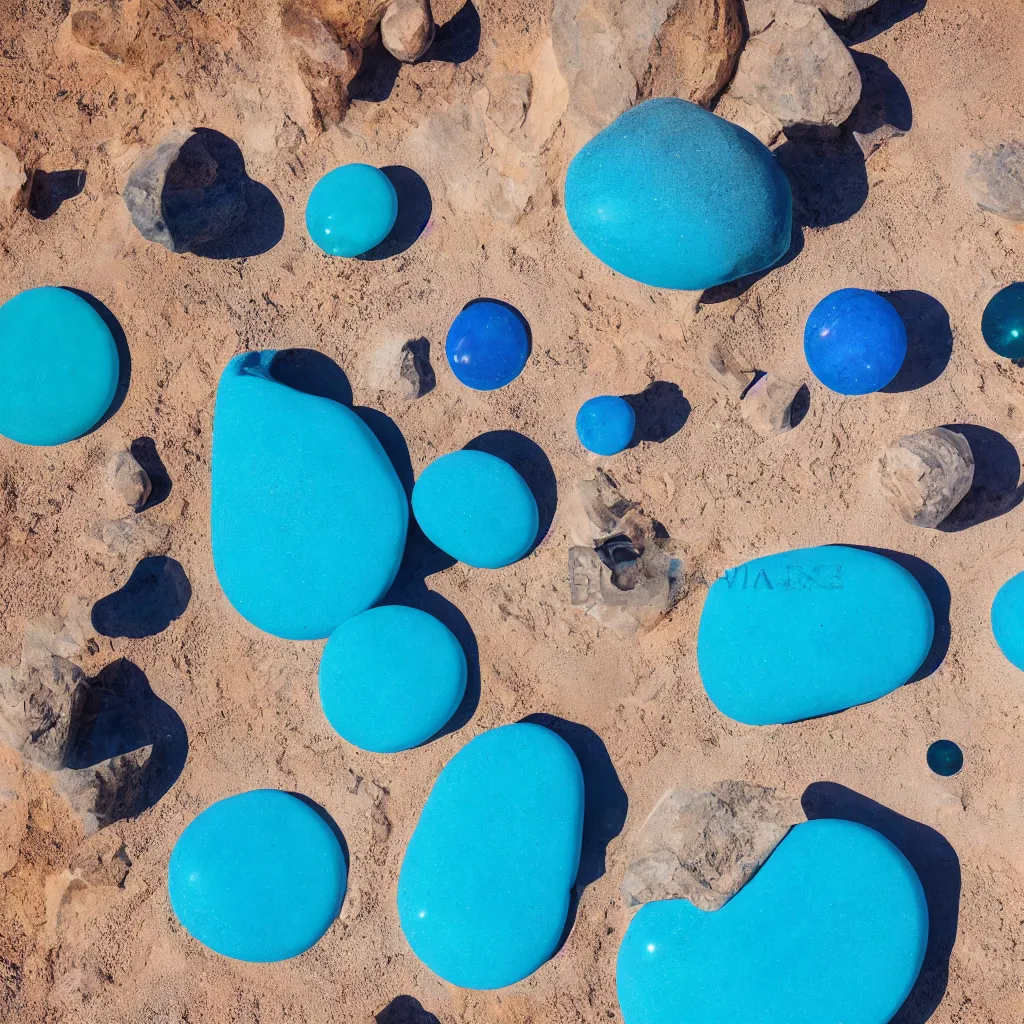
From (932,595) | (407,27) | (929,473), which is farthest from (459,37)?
(932,595)

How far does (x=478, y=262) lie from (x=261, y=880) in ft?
9.34

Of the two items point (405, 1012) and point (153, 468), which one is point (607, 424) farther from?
point (405, 1012)

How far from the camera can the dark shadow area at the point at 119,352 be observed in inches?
155

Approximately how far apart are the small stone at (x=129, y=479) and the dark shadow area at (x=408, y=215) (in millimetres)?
1431

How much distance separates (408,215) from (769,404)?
1803 millimetres

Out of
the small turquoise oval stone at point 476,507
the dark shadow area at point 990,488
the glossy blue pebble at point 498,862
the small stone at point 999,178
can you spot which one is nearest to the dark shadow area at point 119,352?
the small turquoise oval stone at point 476,507

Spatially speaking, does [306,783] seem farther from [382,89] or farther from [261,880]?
[382,89]

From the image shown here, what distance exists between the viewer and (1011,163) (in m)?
3.73

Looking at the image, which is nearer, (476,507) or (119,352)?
(476,507)

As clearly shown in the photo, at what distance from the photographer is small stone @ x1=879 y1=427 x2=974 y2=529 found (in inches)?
141

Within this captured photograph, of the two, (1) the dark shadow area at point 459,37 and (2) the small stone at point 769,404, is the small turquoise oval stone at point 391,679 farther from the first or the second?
(1) the dark shadow area at point 459,37

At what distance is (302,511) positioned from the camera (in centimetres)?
374

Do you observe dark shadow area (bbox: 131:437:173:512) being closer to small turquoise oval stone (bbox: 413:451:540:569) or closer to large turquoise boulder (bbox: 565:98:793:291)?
small turquoise oval stone (bbox: 413:451:540:569)

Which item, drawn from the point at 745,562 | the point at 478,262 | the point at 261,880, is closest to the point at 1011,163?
the point at 745,562
